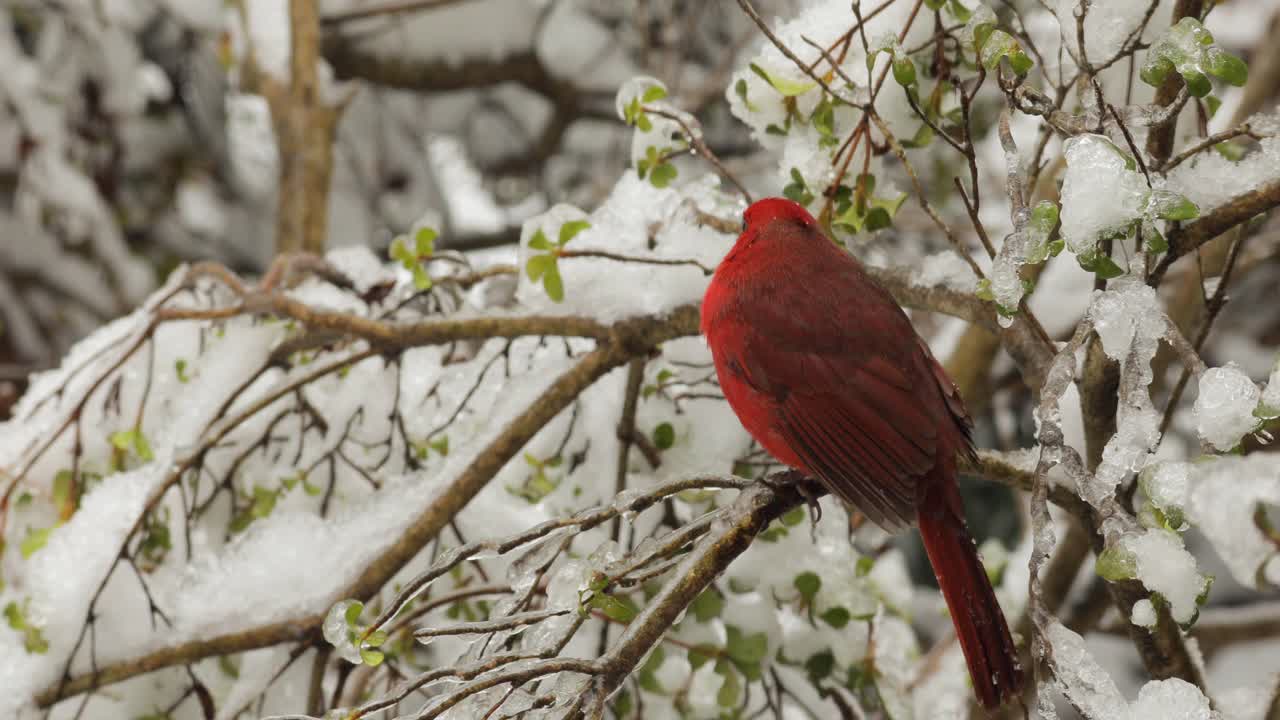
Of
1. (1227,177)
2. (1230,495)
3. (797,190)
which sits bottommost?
(1230,495)

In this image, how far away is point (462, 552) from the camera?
1.27 metres

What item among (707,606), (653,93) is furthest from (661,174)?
(707,606)

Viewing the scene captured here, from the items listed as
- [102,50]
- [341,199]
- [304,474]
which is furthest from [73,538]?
[341,199]

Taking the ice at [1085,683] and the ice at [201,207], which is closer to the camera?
the ice at [1085,683]

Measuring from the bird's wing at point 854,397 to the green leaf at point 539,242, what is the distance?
36cm

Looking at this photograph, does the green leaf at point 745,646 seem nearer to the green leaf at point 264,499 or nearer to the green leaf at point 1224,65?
the green leaf at point 264,499

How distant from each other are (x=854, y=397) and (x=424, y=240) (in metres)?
0.76

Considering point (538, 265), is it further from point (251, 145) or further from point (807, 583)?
point (251, 145)

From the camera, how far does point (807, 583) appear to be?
1901mm

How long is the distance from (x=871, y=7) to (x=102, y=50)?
10.4 ft

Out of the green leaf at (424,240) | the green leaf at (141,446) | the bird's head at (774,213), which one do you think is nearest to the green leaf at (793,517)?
the bird's head at (774,213)

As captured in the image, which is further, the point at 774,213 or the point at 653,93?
the point at 653,93

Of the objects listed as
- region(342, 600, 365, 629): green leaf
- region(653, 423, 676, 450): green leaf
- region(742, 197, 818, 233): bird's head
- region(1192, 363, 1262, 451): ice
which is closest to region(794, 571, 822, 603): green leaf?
region(653, 423, 676, 450): green leaf

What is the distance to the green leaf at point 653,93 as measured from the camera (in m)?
1.78
